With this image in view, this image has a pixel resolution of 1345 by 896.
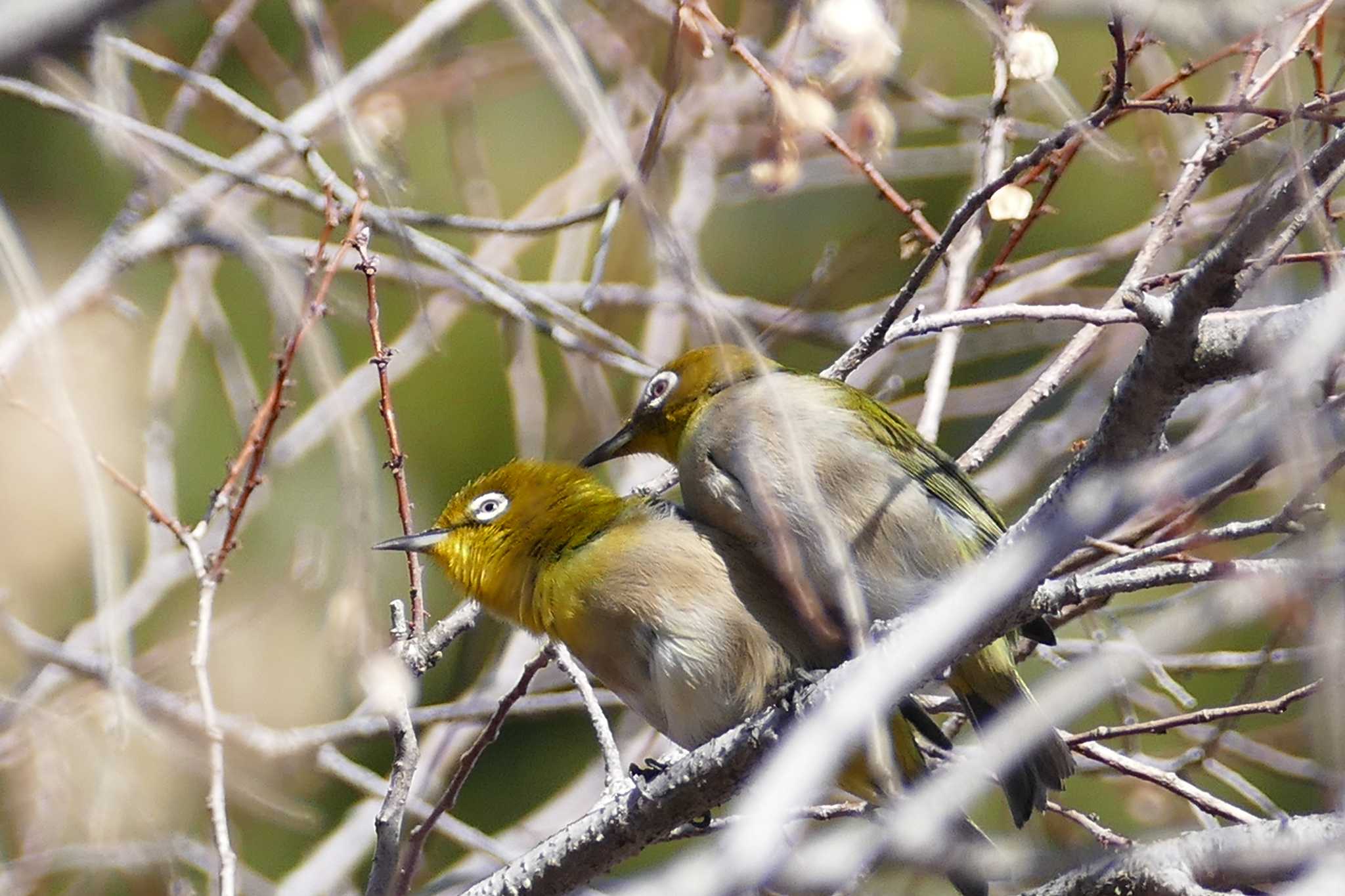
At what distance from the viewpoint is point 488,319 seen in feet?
29.5

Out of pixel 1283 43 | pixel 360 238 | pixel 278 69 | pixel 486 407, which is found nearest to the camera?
pixel 1283 43

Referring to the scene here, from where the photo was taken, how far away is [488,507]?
13.4 feet

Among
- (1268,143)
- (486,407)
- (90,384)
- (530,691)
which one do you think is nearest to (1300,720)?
(1268,143)

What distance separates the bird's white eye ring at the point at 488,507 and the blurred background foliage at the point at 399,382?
292 mm

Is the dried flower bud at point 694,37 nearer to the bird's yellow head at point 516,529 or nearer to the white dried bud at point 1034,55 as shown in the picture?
the white dried bud at point 1034,55

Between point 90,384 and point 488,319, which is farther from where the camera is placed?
point 488,319

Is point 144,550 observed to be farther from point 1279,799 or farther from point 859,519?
point 1279,799

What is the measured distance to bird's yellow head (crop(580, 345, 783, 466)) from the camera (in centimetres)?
407

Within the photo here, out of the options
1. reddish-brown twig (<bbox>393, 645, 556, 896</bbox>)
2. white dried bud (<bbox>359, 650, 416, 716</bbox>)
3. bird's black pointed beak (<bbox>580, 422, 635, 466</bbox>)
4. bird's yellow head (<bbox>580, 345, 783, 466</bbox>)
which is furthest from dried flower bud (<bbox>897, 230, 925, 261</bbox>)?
white dried bud (<bbox>359, 650, 416, 716</bbox>)

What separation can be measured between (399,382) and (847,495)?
5142 millimetres

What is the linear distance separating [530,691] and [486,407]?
12.5 ft

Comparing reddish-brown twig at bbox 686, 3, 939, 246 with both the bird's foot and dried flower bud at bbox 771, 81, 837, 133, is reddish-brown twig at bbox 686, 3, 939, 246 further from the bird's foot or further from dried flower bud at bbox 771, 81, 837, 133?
the bird's foot

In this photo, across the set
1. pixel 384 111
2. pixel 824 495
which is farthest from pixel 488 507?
pixel 384 111

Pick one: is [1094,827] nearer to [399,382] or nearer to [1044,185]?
[1044,185]
